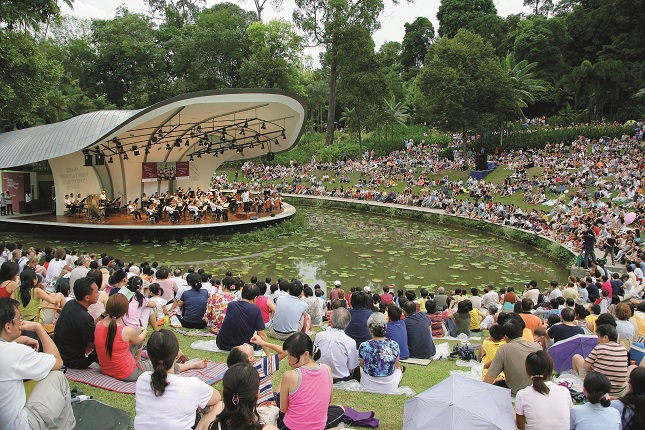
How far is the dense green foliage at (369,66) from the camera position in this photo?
31.5m

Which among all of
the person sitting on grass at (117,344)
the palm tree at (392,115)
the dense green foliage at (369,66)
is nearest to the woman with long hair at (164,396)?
the person sitting on grass at (117,344)

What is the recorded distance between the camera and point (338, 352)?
5.09 m

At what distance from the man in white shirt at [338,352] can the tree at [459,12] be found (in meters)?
52.8

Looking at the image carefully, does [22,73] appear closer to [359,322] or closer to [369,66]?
[359,322]

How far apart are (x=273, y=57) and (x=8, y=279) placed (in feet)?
125

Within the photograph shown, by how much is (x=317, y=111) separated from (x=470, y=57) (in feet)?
80.0

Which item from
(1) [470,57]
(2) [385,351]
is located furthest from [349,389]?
(1) [470,57]

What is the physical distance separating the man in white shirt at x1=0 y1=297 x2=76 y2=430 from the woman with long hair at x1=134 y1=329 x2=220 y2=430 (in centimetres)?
67

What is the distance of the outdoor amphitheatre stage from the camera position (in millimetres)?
17562

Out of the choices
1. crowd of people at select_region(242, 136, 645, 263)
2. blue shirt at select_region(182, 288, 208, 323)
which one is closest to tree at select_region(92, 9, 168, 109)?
crowd of people at select_region(242, 136, 645, 263)

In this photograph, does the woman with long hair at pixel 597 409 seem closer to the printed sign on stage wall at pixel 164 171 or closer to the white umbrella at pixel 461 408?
the white umbrella at pixel 461 408

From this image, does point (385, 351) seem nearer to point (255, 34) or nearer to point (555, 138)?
point (555, 138)

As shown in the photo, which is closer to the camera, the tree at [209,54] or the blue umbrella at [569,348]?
the blue umbrella at [569,348]

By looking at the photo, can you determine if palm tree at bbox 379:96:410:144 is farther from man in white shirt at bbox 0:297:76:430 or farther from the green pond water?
man in white shirt at bbox 0:297:76:430
